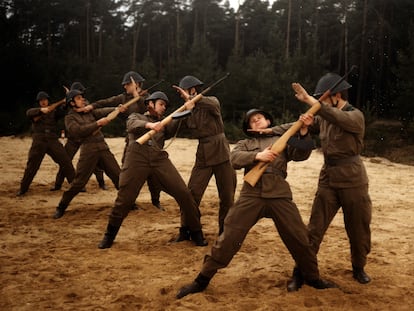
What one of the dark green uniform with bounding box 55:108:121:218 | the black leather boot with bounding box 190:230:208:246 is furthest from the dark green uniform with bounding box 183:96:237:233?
the dark green uniform with bounding box 55:108:121:218

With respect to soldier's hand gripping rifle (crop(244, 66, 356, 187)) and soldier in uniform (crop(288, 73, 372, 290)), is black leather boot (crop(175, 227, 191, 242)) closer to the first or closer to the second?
soldier in uniform (crop(288, 73, 372, 290))

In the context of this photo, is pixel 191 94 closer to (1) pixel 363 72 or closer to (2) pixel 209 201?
(2) pixel 209 201

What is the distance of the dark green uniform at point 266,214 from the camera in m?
4.27

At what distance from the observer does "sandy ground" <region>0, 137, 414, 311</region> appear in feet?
14.2

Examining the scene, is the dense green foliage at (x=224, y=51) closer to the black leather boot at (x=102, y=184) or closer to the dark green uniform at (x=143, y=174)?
the black leather boot at (x=102, y=184)

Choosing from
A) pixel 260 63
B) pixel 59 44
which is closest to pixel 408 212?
pixel 260 63

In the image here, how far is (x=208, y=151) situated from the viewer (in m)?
6.29

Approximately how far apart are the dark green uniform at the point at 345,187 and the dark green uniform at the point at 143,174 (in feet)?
6.51

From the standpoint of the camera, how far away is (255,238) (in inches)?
261

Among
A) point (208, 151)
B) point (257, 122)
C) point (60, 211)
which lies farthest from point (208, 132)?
point (60, 211)

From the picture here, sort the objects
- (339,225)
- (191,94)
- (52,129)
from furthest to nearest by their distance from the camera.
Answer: (52,129) < (339,225) < (191,94)

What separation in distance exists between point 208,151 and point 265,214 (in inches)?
82.7

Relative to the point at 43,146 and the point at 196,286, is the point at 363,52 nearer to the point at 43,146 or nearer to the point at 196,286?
the point at 43,146

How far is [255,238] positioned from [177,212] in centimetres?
221
